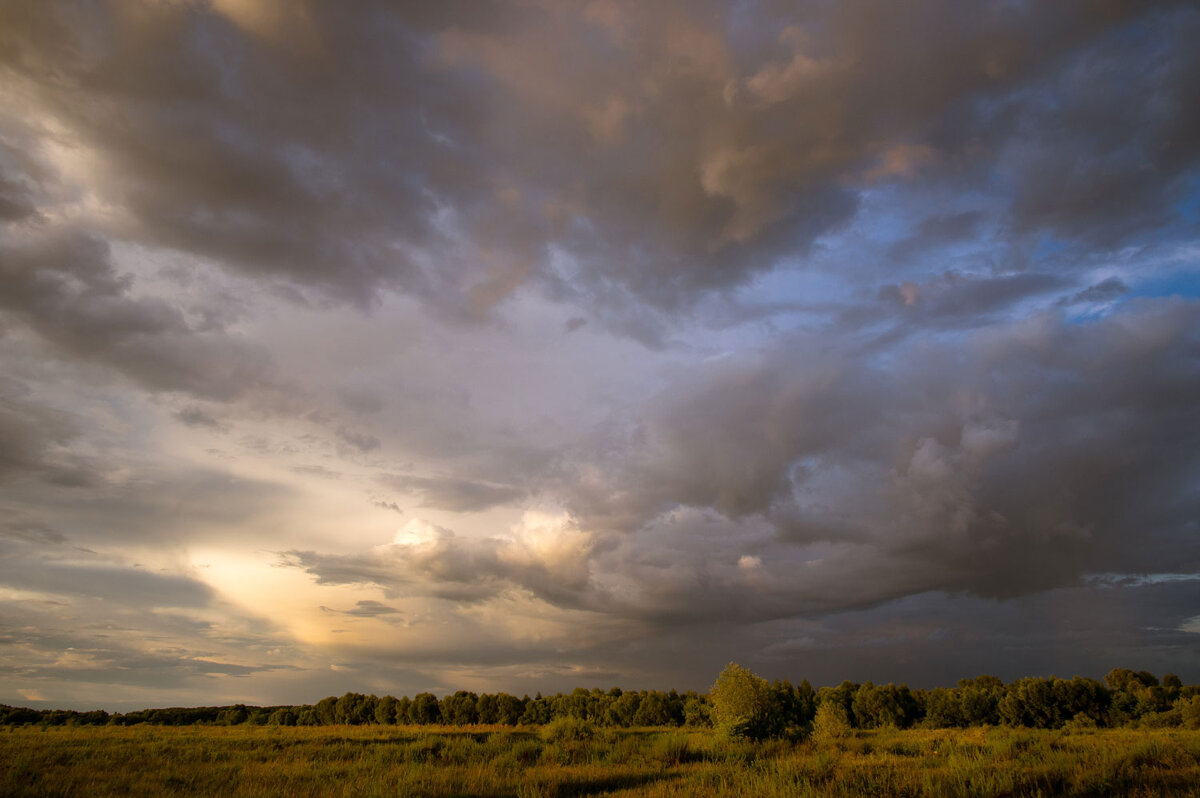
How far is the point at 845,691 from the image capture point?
9956 centimetres

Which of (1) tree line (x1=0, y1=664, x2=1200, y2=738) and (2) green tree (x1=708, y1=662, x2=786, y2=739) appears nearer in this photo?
(2) green tree (x1=708, y1=662, x2=786, y2=739)

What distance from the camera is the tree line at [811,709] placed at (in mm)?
78375

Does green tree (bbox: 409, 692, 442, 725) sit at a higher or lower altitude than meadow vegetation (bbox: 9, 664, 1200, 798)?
lower

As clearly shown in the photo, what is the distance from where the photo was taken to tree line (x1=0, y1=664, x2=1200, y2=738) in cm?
7838

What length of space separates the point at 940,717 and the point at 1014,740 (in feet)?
231

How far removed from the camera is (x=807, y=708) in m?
88.3

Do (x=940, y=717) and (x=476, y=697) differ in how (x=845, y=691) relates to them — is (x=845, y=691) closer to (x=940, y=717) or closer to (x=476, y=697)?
(x=940, y=717)

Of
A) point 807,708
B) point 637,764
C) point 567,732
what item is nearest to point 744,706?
point 567,732

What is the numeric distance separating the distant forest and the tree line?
0.13 meters

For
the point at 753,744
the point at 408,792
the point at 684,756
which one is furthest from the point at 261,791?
the point at 753,744

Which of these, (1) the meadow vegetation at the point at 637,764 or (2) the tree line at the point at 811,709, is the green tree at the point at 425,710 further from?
(1) the meadow vegetation at the point at 637,764

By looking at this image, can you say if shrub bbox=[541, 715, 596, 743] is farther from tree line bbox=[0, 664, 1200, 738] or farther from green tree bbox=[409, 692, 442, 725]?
green tree bbox=[409, 692, 442, 725]

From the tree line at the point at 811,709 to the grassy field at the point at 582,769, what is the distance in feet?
157

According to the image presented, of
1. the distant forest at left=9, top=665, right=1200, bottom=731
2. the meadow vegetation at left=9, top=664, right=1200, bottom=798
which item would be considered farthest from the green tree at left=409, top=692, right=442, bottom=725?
the meadow vegetation at left=9, top=664, right=1200, bottom=798
